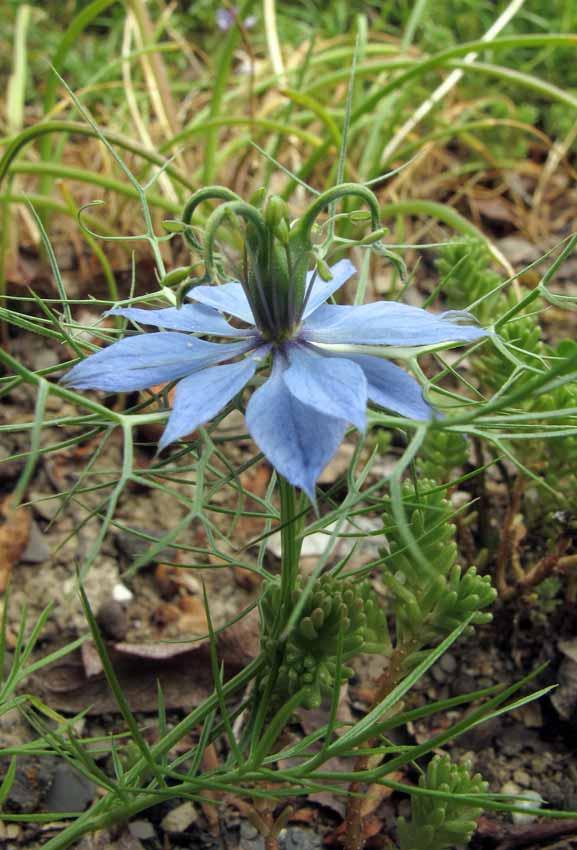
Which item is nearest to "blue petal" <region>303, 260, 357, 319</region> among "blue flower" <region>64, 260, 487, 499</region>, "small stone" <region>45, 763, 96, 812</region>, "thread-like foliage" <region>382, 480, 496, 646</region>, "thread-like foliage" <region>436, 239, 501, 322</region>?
"blue flower" <region>64, 260, 487, 499</region>

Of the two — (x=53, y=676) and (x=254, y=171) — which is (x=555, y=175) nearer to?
(x=254, y=171)

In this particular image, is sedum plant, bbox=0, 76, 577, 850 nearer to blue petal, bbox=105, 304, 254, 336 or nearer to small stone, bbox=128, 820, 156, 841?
blue petal, bbox=105, 304, 254, 336

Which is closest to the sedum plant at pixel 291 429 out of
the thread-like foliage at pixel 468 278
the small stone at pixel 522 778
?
the small stone at pixel 522 778

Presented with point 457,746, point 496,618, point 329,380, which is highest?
point 329,380

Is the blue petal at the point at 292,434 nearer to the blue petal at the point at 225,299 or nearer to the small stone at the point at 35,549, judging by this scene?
the blue petal at the point at 225,299

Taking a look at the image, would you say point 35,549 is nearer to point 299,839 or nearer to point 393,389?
point 299,839

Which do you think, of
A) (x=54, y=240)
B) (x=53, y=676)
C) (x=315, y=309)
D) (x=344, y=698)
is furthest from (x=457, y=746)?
(x=54, y=240)

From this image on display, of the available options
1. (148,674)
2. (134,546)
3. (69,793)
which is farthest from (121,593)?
(69,793)
